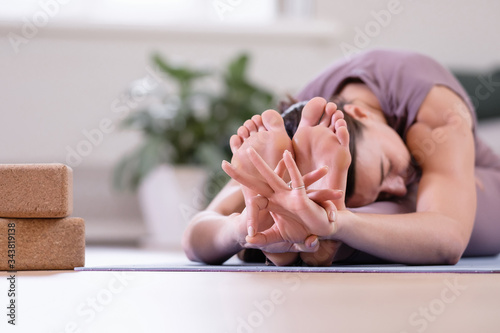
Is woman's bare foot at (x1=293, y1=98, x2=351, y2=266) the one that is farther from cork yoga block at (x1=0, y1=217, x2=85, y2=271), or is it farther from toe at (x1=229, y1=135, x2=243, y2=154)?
cork yoga block at (x1=0, y1=217, x2=85, y2=271)

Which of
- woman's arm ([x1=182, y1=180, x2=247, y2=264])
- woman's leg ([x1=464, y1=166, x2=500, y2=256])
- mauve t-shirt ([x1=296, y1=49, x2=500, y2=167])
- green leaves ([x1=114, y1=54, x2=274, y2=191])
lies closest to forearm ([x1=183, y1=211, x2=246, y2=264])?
woman's arm ([x1=182, y1=180, x2=247, y2=264])

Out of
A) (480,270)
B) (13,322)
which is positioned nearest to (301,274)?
(480,270)

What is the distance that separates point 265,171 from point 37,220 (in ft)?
1.27

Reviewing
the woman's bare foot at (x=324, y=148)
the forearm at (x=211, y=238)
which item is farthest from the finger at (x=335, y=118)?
the forearm at (x=211, y=238)

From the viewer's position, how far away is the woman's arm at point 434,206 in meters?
0.96

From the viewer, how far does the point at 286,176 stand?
0.95 m

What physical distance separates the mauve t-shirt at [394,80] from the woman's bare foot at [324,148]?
442 millimetres

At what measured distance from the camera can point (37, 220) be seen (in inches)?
37.9

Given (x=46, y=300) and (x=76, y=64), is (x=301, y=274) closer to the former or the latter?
(x=46, y=300)

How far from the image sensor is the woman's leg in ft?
4.42

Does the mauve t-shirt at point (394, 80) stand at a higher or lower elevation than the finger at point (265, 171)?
higher

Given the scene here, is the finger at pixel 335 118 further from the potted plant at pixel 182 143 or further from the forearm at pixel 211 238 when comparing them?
the potted plant at pixel 182 143

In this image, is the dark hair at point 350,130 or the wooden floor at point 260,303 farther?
the dark hair at point 350,130

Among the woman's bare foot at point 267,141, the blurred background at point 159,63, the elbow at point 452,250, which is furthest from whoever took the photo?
the blurred background at point 159,63
